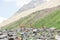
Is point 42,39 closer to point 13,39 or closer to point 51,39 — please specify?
point 51,39

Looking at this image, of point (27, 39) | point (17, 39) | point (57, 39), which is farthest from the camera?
point (57, 39)

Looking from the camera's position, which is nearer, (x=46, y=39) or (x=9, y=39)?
(x=9, y=39)

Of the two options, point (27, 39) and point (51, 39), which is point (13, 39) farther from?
point (51, 39)

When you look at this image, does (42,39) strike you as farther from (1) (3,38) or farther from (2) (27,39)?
(1) (3,38)

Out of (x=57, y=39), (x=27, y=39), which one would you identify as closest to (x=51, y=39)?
(x=57, y=39)

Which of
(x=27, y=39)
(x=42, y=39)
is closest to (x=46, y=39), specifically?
(x=42, y=39)

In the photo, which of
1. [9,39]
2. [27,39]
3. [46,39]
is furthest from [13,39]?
[46,39]

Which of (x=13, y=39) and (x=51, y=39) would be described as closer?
(x=13, y=39)

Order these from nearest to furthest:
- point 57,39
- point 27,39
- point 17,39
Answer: point 17,39, point 27,39, point 57,39
